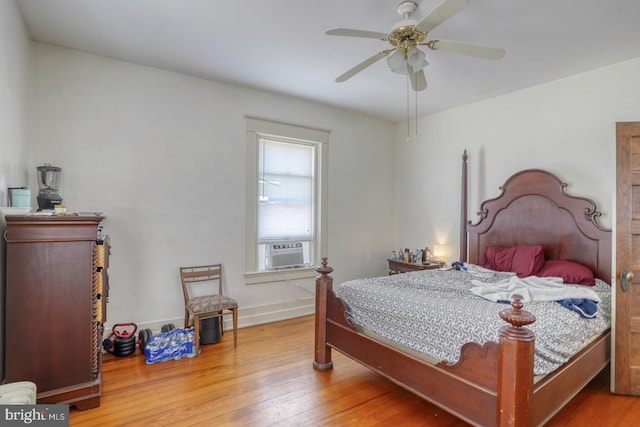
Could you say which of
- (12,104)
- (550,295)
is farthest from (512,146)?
(12,104)

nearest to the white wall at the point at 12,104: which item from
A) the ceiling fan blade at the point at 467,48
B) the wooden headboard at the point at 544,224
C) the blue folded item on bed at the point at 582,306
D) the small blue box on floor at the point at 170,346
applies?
the small blue box on floor at the point at 170,346

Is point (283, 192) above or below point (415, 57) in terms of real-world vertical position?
below

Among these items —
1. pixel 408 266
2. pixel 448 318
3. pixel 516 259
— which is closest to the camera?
pixel 448 318

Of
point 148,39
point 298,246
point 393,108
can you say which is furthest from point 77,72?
point 393,108

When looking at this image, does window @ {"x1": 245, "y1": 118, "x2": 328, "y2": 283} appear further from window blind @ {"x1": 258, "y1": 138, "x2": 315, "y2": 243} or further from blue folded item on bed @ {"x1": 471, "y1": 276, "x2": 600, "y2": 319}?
blue folded item on bed @ {"x1": 471, "y1": 276, "x2": 600, "y2": 319}

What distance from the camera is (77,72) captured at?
10.2ft

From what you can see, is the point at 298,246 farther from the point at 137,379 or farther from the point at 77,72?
the point at 77,72

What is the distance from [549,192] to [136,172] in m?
4.25

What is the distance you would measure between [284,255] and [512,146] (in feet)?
9.89

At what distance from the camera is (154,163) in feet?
11.4


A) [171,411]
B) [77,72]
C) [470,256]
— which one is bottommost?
[171,411]

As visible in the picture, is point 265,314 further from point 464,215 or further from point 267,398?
point 464,215

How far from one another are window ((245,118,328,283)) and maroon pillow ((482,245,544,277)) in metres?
2.04

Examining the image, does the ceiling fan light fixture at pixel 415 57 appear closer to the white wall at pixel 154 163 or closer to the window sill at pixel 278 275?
the white wall at pixel 154 163
